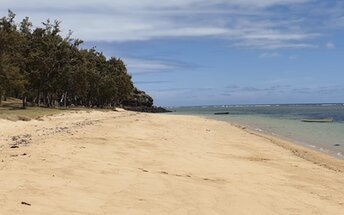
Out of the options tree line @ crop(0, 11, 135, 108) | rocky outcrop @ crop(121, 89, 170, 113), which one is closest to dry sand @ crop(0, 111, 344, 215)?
tree line @ crop(0, 11, 135, 108)

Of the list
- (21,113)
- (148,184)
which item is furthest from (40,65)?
(148,184)

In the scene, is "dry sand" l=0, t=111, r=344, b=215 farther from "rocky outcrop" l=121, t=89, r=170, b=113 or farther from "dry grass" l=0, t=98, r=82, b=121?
"rocky outcrop" l=121, t=89, r=170, b=113

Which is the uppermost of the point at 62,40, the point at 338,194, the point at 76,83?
the point at 62,40

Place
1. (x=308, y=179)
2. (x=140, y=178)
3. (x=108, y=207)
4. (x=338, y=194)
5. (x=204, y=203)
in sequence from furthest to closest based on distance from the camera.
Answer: (x=308, y=179), (x=338, y=194), (x=140, y=178), (x=204, y=203), (x=108, y=207)

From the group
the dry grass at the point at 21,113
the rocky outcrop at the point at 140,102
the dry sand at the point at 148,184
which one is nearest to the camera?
the dry sand at the point at 148,184

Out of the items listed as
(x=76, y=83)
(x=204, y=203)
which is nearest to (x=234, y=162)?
(x=204, y=203)

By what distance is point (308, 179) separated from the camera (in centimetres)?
1261

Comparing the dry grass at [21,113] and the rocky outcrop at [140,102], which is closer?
the dry grass at [21,113]

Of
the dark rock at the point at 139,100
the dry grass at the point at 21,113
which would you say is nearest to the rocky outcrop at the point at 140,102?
the dark rock at the point at 139,100

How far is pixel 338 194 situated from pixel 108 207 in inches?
244

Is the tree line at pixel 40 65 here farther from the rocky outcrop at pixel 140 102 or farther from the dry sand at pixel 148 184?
the rocky outcrop at pixel 140 102

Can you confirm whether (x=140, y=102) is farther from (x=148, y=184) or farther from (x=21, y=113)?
(x=148, y=184)

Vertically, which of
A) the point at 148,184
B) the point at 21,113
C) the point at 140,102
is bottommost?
the point at 148,184

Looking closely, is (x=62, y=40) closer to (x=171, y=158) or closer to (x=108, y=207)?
(x=171, y=158)
